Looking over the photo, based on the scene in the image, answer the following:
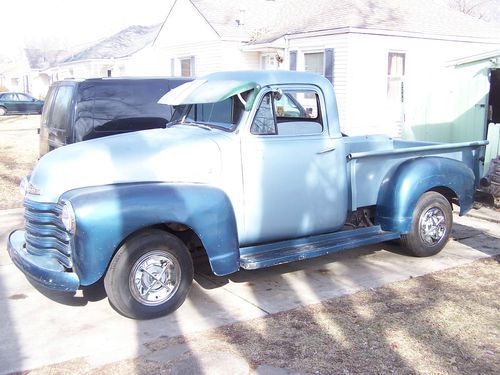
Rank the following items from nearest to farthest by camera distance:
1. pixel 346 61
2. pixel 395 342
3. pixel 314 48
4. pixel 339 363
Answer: pixel 339 363 → pixel 395 342 → pixel 346 61 → pixel 314 48

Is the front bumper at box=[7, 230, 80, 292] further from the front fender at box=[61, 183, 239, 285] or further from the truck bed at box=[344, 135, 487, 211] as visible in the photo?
the truck bed at box=[344, 135, 487, 211]

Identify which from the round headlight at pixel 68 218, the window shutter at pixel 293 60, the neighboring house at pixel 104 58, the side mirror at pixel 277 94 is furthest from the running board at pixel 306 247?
the neighboring house at pixel 104 58

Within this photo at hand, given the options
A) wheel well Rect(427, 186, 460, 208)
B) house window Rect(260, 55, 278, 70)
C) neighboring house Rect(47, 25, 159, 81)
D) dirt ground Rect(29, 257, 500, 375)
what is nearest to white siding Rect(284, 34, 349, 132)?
house window Rect(260, 55, 278, 70)

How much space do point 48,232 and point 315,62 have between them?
13.0 meters

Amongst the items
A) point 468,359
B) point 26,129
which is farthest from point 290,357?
point 26,129

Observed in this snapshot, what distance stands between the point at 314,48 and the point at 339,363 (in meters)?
13.5

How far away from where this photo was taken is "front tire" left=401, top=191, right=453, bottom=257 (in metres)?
6.13

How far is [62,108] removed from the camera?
24.8 feet

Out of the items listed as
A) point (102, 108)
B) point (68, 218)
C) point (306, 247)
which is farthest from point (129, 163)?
point (102, 108)

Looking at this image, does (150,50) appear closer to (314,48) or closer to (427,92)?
(314,48)

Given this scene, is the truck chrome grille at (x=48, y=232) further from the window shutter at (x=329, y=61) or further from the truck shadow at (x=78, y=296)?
the window shutter at (x=329, y=61)

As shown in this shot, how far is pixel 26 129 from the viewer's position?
21.8m

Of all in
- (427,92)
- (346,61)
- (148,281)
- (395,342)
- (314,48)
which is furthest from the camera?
(314,48)

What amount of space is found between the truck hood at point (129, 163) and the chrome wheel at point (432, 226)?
259 cm
